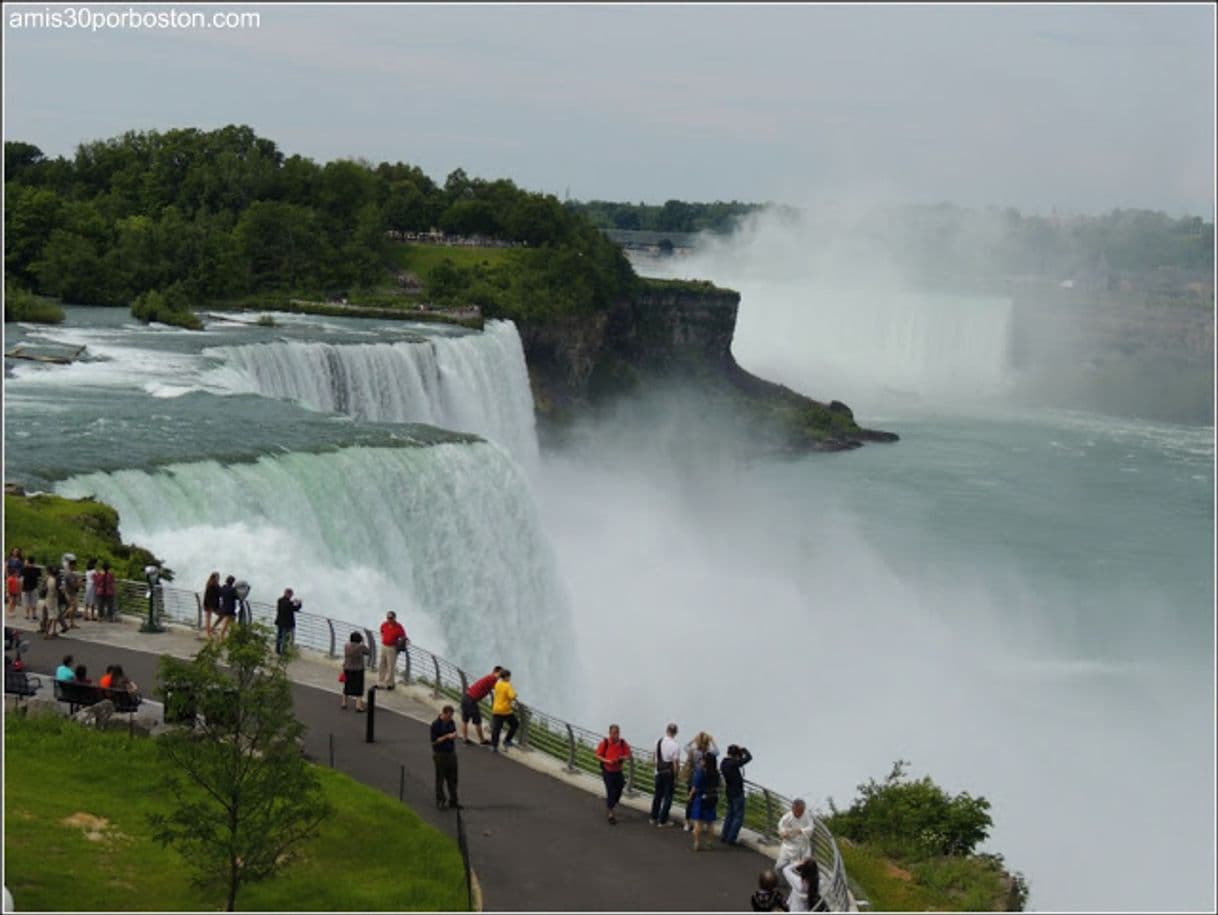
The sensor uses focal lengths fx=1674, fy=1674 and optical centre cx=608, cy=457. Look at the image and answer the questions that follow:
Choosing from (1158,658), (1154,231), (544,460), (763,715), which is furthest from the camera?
(1154,231)

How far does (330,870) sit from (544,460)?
48839mm

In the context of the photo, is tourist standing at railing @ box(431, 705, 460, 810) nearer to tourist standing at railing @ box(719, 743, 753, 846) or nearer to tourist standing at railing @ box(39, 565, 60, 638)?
tourist standing at railing @ box(719, 743, 753, 846)

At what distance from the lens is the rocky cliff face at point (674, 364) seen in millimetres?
68562

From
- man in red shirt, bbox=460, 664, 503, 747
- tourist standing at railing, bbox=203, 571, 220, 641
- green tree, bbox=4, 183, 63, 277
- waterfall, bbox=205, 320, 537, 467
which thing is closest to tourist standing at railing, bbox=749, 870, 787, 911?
man in red shirt, bbox=460, 664, 503, 747

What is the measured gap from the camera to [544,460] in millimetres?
61594

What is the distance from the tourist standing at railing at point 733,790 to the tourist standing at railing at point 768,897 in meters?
1.93

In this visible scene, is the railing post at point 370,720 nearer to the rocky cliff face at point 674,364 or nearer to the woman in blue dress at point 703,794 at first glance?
the woman in blue dress at point 703,794

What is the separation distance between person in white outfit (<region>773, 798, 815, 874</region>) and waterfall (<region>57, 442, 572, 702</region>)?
1154cm

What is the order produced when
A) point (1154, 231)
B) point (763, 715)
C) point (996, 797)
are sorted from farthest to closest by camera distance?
point (1154, 231)
point (763, 715)
point (996, 797)

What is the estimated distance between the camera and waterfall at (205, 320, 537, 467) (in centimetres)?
4034

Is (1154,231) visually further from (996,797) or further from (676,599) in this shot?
(996,797)

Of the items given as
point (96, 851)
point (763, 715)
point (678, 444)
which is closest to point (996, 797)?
point (763, 715)

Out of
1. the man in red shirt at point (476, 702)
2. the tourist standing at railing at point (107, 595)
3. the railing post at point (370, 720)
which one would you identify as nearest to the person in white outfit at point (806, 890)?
the man in red shirt at point (476, 702)

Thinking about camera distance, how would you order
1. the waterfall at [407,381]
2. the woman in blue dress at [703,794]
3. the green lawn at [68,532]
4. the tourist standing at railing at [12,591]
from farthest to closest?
the waterfall at [407,381]
the green lawn at [68,532]
the tourist standing at railing at [12,591]
the woman in blue dress at [703,794]
